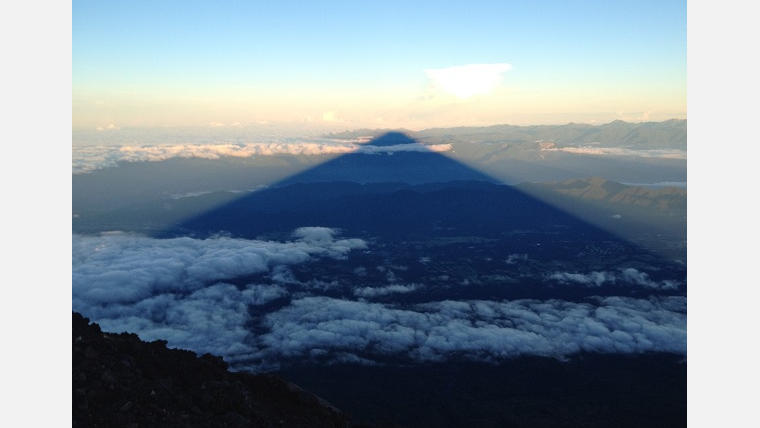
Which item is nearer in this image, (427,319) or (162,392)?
(162,392)

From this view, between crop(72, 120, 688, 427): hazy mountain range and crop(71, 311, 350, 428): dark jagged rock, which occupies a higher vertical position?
crop(71, 311, 350, 428): dark jagged rock

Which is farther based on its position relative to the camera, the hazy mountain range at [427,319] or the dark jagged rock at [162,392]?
the hazy mountain range at [427,319]

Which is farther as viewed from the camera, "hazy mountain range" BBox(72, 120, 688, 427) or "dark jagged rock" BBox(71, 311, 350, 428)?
"hazy mountain range" BBox(72, 120, 688, 427)

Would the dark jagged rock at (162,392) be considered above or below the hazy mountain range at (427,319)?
above
